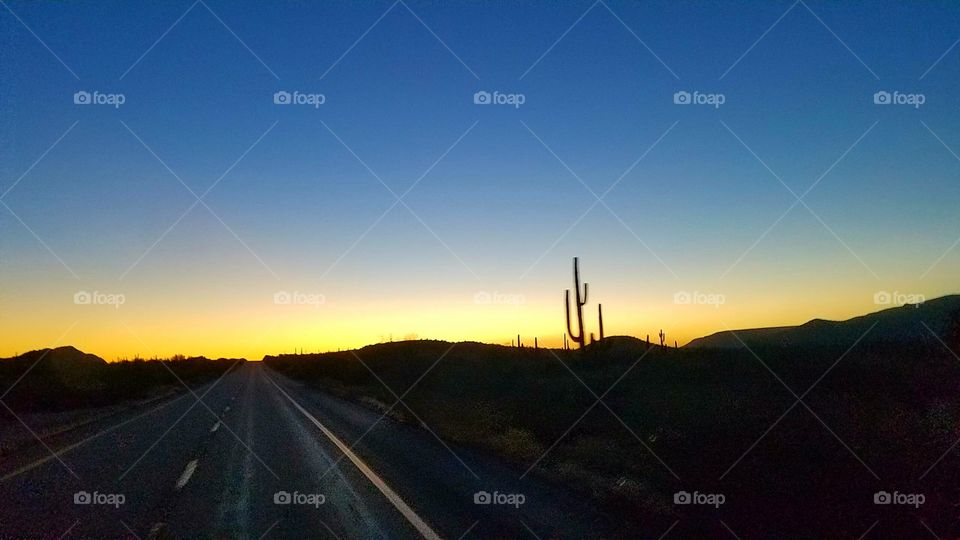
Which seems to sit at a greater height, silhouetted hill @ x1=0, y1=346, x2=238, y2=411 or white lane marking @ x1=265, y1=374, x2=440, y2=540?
silhouetted hill @ x1=0, y1=346, x2=238, y2=411

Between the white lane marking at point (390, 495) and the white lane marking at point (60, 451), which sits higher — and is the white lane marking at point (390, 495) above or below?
below

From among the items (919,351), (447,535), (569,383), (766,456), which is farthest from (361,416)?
(919,351)

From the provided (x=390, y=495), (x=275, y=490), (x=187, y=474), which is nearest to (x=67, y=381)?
(x=187, y=474)

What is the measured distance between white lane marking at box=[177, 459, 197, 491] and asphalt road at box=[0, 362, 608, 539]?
0.06ft

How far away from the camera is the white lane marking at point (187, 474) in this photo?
420 inches

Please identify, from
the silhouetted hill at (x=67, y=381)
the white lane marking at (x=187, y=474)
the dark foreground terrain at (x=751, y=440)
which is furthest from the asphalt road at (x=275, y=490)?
the silhouetted hill at (x=67, y=381)

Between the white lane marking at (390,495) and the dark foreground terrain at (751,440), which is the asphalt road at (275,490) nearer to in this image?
the white lane marking at (390,495)

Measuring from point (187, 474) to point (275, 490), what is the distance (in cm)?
235

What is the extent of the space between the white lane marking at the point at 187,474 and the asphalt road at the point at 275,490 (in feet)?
0.06

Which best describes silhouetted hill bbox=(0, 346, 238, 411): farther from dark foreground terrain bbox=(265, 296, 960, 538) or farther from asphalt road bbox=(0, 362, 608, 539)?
asphalt road bbox=(0, 362, 608, 539)

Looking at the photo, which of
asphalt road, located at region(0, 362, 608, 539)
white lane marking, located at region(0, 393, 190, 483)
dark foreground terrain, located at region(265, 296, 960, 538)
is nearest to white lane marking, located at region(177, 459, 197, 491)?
asphalt road, located at region(0, 362, 608, 539)

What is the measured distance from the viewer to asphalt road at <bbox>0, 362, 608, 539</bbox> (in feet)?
26.3

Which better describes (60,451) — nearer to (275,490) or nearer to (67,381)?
(275,490)

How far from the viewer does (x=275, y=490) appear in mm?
→ 10273
